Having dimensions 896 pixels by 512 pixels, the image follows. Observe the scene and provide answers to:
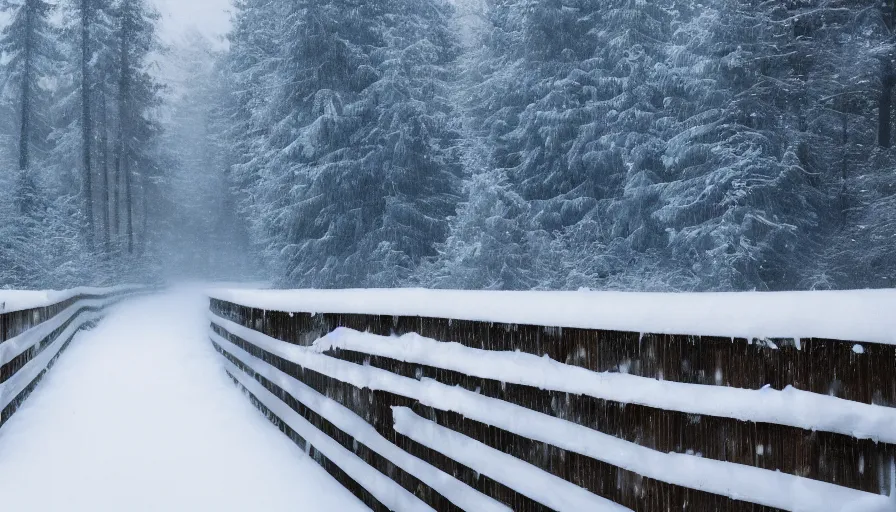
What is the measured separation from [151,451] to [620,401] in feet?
17.1

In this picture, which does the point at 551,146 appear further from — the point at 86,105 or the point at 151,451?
the point at 86,105

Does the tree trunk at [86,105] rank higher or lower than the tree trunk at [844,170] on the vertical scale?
higher

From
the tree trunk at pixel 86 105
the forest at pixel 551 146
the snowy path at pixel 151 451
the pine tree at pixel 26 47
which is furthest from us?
the tree trunk at pixel 86 105

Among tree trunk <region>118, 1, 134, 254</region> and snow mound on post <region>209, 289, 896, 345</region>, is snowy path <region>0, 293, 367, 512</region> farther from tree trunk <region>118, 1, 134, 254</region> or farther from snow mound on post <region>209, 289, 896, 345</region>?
tree trunk <region>118, 1, 134, 254</region>

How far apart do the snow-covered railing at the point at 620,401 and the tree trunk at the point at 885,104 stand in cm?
2004

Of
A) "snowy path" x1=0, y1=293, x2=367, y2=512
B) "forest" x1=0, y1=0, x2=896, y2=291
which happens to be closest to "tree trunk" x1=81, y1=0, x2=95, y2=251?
"forest" x1=0, y1=0, x2=896, y2=291

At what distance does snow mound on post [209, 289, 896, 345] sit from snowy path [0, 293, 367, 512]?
204 cm

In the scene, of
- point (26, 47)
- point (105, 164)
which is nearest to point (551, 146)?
point (26, 47)

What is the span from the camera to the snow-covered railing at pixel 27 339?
720 cm

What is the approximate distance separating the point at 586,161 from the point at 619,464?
23.2 m

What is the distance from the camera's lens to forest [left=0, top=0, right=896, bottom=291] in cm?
1923

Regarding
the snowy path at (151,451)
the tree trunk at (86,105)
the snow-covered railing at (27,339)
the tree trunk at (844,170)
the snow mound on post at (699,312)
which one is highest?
the tree trunk at (86,105)

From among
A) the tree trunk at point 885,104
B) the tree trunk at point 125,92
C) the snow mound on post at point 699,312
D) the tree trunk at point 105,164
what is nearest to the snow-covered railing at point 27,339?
the snow mound on post at point 699,312

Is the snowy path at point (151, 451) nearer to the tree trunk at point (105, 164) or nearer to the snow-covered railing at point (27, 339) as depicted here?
the snow-covered railing at point (27, 339)
